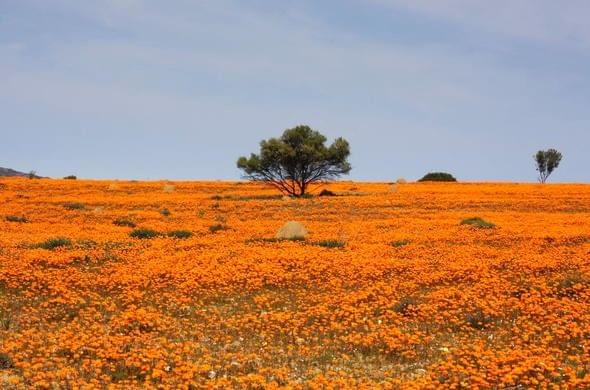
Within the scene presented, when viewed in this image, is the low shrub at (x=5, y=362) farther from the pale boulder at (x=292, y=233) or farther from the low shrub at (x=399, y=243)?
the low shrub at (x=399, y=243)

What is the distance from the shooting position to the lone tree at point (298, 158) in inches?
2483

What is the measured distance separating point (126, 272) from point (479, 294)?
464 inches

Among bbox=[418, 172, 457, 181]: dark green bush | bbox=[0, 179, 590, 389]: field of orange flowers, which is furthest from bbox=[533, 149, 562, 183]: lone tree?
bbox=[0, 179, 590, 389]: field of orange flowers

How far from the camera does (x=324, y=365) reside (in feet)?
41.6

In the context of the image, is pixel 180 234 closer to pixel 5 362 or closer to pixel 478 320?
pixel 478 320

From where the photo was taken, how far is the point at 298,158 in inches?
2506

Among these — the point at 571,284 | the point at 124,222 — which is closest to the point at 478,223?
the point at 571,284

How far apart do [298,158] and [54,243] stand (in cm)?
3968

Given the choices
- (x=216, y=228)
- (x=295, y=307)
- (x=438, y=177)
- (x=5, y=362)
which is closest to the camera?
(x=5, y=362)

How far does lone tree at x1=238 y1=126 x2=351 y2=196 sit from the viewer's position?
6306 cm

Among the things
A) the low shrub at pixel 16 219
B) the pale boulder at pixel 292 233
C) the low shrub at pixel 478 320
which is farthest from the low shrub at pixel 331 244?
the low shrub at pixel 16 219

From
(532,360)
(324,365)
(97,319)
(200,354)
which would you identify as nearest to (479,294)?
(532,360)

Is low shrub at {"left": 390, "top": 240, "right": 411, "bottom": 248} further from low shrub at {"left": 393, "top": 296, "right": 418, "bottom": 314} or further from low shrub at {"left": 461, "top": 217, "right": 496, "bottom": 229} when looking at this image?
low shrub at {"left": 393, "top": 296, "right": 418, "bottom": 314}

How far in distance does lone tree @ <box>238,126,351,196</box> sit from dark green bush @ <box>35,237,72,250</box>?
37520 millimetres
